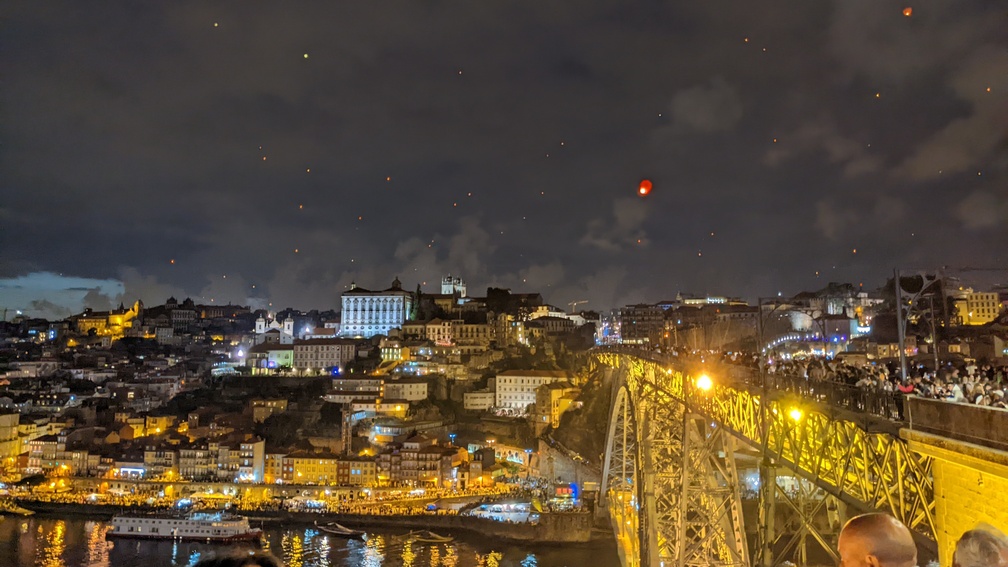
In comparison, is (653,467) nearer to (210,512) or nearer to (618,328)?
(210,512)

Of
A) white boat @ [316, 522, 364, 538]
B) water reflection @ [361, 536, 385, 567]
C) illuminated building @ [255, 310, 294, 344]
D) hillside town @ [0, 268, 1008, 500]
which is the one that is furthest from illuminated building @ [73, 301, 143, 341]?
water reflection @ [361, 536, 385, 567]

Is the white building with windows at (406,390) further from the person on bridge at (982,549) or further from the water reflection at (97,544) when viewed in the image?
the person on bridge at (982,549)

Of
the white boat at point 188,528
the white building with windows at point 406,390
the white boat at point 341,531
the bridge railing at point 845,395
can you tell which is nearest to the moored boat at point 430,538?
the white boat at point 341,531

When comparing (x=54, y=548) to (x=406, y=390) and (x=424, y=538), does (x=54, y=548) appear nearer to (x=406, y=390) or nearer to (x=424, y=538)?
(x=424, y=538)

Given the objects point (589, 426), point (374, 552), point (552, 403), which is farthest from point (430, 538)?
point (552, 403)

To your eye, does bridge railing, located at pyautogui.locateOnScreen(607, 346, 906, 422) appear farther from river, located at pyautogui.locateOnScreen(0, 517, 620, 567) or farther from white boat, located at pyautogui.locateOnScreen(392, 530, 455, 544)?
white boat, located at pyautogui.locateOnScreen(392, 530, 455, 544)

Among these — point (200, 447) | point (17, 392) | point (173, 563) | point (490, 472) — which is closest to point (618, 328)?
point (490, 472)
